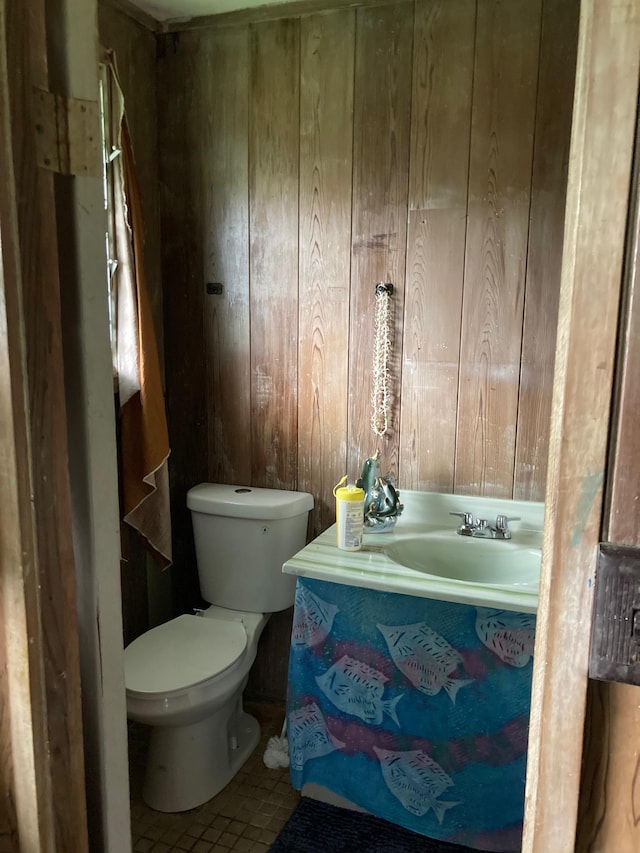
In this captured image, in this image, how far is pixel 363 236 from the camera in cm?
196

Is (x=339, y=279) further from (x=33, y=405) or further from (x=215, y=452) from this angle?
(x=33, y=405)

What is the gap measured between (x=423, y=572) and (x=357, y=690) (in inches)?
13.8

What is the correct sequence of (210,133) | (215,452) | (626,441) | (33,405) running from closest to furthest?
(626,441) → (33,405) → (210,133) → (215,452)

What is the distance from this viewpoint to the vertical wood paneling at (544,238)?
170 cm

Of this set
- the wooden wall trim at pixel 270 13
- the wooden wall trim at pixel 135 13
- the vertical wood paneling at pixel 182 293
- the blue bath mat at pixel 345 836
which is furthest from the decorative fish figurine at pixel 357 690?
the wooden wall trim at pixel 135 13

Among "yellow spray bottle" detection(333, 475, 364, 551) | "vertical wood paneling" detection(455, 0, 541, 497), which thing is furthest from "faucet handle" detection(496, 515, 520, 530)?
"yellow spray bottle" detection(333, 475, 364, 551)

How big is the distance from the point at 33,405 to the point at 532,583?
1251 millimetres

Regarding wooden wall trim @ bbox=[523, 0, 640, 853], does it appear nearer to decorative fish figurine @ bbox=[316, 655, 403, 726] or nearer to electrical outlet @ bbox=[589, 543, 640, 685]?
electrical outlet @ bbox=[589, 543, 640, 685]

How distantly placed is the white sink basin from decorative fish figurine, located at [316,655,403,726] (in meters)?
0.30

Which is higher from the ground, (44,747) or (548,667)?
(548,667)

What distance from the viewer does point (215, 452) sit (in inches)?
88.9

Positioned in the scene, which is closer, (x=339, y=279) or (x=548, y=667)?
(x=548, y=667)

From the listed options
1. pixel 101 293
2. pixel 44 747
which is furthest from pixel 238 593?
pixel 101 293

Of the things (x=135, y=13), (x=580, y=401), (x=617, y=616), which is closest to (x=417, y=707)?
(x=617, y=616)
